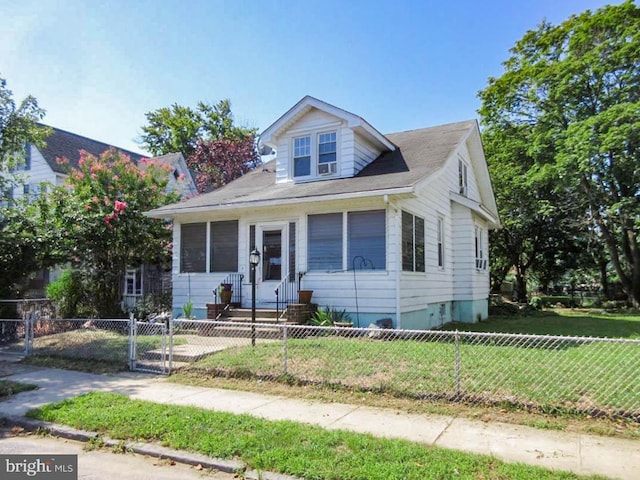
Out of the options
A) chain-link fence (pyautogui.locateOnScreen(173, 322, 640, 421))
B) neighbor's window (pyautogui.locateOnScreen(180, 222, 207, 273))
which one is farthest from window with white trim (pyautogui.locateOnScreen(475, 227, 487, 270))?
neighbor's window (pyautogui.locateOnScreen(180, 222, 207, 273))

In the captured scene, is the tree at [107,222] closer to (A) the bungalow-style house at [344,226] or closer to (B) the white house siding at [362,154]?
(A) the bungalow-style house at [344,226]

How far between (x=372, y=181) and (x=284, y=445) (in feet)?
26.1

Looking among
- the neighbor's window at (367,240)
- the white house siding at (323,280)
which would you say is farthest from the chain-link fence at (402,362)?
the neighbor's window at (367,240)

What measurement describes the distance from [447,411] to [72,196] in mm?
12711

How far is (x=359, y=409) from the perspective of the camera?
5.61m

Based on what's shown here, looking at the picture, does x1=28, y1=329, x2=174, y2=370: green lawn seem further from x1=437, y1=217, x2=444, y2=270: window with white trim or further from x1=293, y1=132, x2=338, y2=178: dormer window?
x1=437, y1=217, x2=444, y2=270: window with white trim


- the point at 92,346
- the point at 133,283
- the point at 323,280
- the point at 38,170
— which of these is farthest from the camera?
the point at 38,170

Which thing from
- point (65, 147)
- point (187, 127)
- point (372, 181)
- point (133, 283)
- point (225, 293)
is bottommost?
point (225, 293)

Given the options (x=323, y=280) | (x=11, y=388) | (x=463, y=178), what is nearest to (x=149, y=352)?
(x=11, y=388)

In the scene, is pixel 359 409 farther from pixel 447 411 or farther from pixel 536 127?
pixel 536 127

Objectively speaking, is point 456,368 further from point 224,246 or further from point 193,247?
point 193,247

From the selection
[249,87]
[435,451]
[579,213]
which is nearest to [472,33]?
[249,87]

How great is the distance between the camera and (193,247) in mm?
13383

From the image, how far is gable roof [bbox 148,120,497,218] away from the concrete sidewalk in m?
5.44
